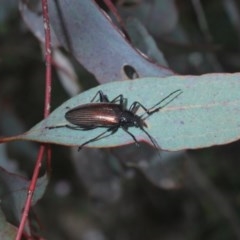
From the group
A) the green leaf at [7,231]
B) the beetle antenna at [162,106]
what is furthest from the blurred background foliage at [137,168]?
the green leaf at [7,231]

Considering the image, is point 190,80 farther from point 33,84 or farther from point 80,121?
point 33,84

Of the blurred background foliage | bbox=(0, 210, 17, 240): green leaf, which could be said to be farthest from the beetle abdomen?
the blurred background foliage

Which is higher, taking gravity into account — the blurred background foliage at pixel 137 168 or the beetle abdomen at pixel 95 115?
the beetle abdomen at pixel 95 115

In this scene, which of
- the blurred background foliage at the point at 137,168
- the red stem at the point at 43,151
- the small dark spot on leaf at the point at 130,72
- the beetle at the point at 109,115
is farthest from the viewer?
the blurred background foliage at the point at 137,168

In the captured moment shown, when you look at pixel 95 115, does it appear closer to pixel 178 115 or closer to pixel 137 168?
pixel 178 115

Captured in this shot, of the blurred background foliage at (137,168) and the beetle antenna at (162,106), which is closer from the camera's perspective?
the beetle antenna at (162,106)

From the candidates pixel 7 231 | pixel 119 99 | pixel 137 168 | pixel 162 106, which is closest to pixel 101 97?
pixel 119 99

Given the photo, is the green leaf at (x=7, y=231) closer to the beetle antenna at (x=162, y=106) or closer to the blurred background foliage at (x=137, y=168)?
the beetle antenna at (x=162, y=106)
